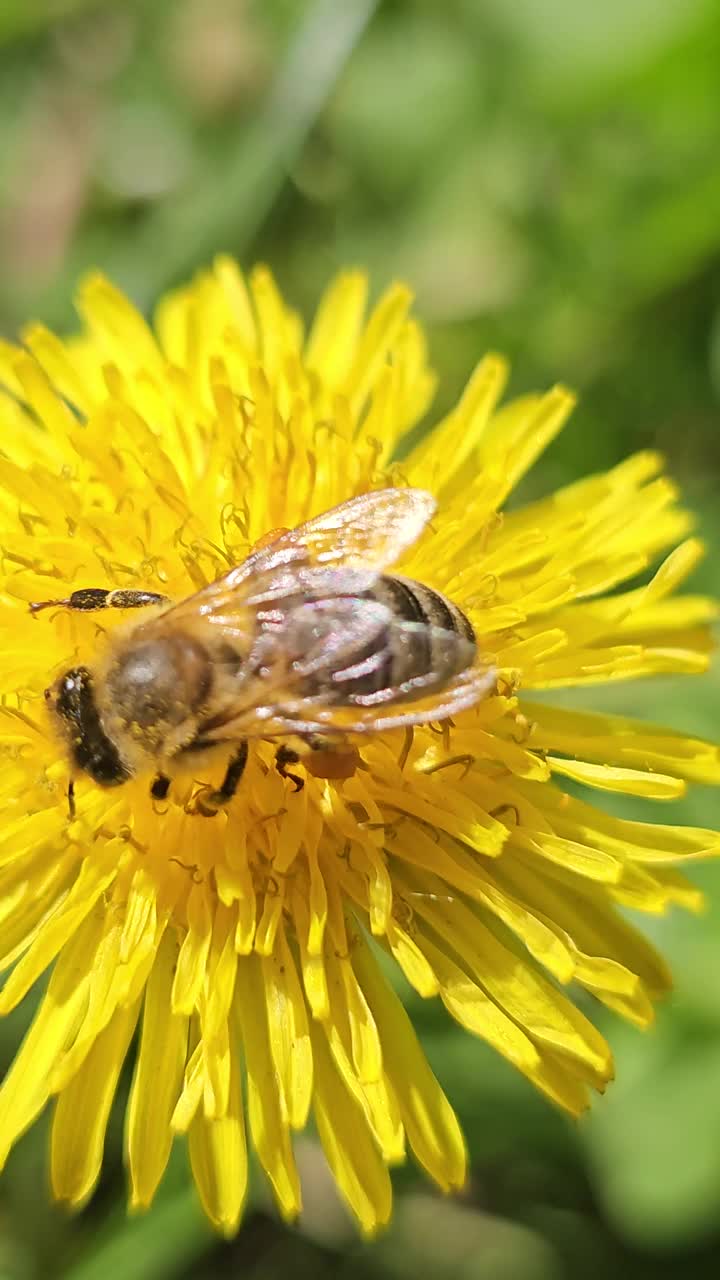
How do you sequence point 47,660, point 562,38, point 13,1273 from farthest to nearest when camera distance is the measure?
1. point 562,38
2. point 13,1273
3. point 47,660

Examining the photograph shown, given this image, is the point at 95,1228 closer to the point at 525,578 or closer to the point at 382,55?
the point at 525,578

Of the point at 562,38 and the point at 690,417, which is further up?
the point at 562,38

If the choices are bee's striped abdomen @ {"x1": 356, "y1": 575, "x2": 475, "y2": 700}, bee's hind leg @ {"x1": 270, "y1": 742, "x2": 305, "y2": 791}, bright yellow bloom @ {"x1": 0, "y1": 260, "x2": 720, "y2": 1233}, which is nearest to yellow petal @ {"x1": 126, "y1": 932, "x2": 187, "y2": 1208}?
bright yellow bloom @ {"x1": 0, "y1": 260, "x2": 720, "y2": 1233}

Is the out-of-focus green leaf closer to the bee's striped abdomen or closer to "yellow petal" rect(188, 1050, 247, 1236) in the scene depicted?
"yellow petal" rect(188, 1050, 247, 1236)

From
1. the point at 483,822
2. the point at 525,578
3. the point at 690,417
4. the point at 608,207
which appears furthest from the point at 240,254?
the point at 483,822

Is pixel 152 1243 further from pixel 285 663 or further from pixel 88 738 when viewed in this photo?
pixel 285 663

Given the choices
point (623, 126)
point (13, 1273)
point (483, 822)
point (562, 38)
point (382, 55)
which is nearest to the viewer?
point (483, 822)

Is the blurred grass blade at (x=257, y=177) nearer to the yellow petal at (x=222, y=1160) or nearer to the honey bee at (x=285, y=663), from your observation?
the honey bee at (x=285, y=663)

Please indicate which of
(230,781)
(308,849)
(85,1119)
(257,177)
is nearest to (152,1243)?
(85,1119)
